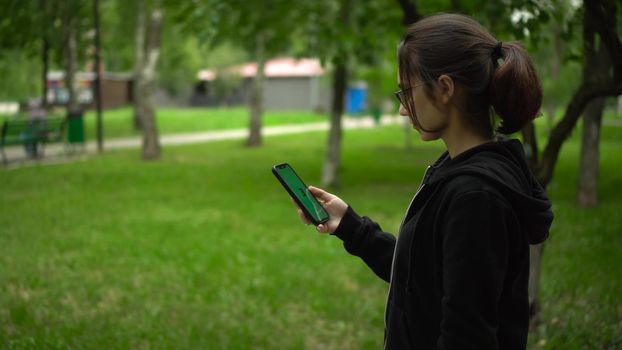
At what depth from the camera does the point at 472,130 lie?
180cm

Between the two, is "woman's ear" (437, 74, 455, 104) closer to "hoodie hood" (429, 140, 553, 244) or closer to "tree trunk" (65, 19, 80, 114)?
"hoodie hood" (429, 140, 553, 244)

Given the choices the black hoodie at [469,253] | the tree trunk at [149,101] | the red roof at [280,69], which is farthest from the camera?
the red roof at [280,69]

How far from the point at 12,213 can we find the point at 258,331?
208 inches

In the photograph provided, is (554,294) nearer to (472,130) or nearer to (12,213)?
(472,130)

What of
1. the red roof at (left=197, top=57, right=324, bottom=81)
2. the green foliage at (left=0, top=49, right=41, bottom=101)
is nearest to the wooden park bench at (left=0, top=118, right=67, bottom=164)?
the green foliage at (left=0, top=49, right=41, bottom=101)

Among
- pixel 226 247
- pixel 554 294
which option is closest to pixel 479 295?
pixel 554 294

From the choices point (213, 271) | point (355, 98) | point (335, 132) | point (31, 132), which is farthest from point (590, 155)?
point (355, 98)

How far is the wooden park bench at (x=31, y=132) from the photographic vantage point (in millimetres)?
14031

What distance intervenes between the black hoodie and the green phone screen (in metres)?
0.38

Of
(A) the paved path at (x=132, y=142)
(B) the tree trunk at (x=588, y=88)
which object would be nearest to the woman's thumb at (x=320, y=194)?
(B) the tree trunk at (x=588, y=88)

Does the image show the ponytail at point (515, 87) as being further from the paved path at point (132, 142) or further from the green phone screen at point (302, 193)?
the paved path at point (132, 142)

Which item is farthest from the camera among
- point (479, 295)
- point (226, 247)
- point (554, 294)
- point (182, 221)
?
point (182, 221)

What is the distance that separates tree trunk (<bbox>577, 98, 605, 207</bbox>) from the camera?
9.45 metres

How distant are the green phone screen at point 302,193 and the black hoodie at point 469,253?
1.26ft
